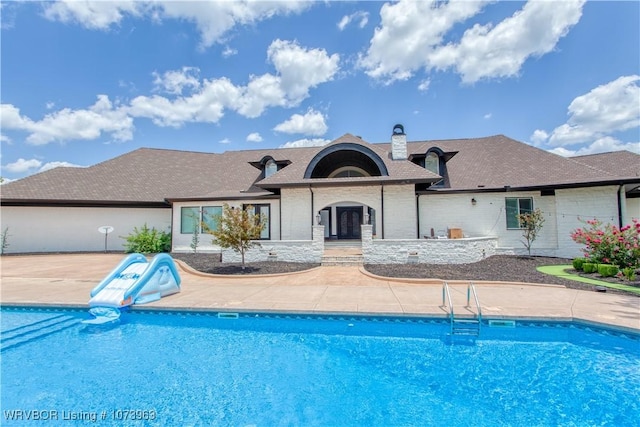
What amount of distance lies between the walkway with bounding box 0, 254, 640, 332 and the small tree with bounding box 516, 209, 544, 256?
5.76 m

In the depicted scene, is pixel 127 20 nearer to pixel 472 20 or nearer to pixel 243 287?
pixel 243 287

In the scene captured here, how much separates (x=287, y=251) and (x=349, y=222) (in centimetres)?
973

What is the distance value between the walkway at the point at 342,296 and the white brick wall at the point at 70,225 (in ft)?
26.8

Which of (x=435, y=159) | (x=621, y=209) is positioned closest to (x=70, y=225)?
(x=435, y=159)

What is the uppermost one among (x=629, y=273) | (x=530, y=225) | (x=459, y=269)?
(x=530, y=225)

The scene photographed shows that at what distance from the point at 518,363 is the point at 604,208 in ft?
45.3

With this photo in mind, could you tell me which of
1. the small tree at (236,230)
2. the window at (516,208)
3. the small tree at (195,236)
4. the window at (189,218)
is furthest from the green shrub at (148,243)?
the window at (516,208)

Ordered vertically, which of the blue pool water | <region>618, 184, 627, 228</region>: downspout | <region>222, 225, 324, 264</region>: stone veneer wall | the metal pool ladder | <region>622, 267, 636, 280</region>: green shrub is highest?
<region>618, 184, 627, 228</region>: downspout

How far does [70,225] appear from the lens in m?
20.0

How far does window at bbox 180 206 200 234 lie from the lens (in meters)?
19.0

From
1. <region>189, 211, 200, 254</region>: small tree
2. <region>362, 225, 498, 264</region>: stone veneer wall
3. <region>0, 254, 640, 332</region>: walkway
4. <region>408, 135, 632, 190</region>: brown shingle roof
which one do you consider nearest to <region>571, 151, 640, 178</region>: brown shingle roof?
<region>408, 135, 632, 190</region>: brown shingle roof

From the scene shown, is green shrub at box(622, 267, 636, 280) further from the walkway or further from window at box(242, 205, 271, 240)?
window at box(242, 205, 271, 240)

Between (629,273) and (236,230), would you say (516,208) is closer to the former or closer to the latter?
(629,273)

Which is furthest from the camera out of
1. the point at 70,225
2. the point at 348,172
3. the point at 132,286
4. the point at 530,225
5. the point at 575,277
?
the point at 348,172
